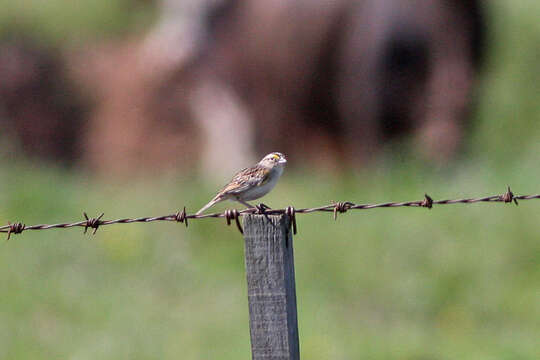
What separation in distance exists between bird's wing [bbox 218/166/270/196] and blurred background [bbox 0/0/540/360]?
322 cm

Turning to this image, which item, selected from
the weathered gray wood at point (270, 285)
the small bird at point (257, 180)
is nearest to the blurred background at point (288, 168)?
the small bird at point (257, 180)

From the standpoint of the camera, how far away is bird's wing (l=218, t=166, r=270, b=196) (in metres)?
5.59

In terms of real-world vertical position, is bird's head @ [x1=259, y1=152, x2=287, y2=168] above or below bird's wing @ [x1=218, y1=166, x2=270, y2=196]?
above

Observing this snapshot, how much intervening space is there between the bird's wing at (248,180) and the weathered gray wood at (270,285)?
1.32 meters

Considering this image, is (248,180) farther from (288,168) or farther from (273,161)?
(288,168)

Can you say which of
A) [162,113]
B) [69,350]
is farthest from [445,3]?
[69,350]

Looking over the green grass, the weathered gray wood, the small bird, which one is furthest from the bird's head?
the green grass

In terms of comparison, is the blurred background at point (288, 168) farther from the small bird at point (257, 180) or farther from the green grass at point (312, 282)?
the small bird at point (257, 180)

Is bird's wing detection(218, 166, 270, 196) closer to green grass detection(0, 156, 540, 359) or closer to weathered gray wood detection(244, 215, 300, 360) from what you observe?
weathered gray wood detection(244, 215, 300, 360)

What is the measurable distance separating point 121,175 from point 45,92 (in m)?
2.14

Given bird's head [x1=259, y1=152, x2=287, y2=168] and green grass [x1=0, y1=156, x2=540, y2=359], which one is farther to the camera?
green grass [x1=0, y1=156, x2=540, y2=359]

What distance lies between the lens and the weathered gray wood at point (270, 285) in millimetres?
4223

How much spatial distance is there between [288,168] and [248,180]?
781 centimetres

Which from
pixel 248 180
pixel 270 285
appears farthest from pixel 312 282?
pixel 270 285
